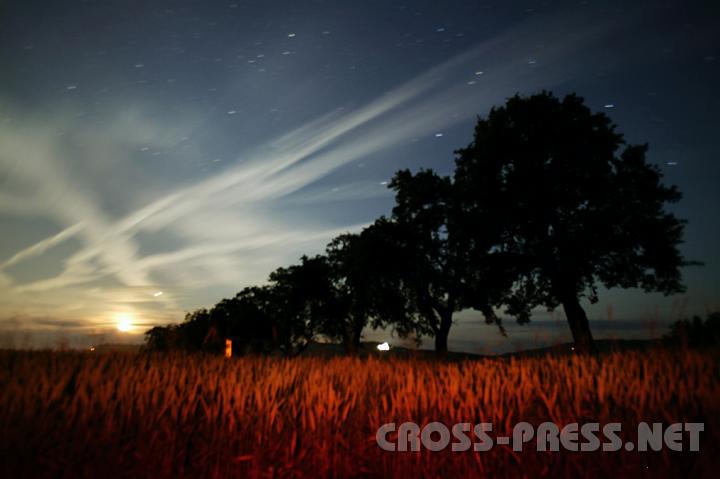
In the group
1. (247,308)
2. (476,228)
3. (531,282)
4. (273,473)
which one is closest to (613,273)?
(531,282)

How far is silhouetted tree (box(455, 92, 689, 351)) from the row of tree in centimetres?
5

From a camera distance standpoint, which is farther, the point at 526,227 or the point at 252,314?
the point at 252,314

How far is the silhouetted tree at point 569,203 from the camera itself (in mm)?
23781

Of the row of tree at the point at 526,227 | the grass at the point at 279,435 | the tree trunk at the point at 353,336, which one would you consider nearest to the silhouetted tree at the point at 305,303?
the tree trunk at the point at 353,336

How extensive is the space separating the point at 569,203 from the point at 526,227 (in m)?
2.46

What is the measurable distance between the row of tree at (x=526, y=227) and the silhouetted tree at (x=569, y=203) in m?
0.05

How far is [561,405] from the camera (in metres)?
5.04

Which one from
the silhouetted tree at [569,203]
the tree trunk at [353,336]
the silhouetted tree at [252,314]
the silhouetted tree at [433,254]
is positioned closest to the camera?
the silhouetted tree at [569,203]

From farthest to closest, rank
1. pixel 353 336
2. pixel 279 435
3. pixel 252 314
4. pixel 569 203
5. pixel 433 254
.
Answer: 1. pixel 252 314
2. pixel 353 336
3. pixel 433 254
4. pixel 569 203
5. pixel 279 435

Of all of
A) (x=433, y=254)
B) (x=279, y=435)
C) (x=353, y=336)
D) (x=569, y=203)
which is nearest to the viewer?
(x=279, y=435)

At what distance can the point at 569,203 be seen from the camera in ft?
82.0

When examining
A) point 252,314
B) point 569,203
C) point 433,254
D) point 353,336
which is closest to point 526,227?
point 569,203

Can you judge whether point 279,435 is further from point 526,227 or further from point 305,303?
point 305,303

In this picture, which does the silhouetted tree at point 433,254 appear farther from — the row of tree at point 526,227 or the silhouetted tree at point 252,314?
the silhouetted tree at point 252,314
